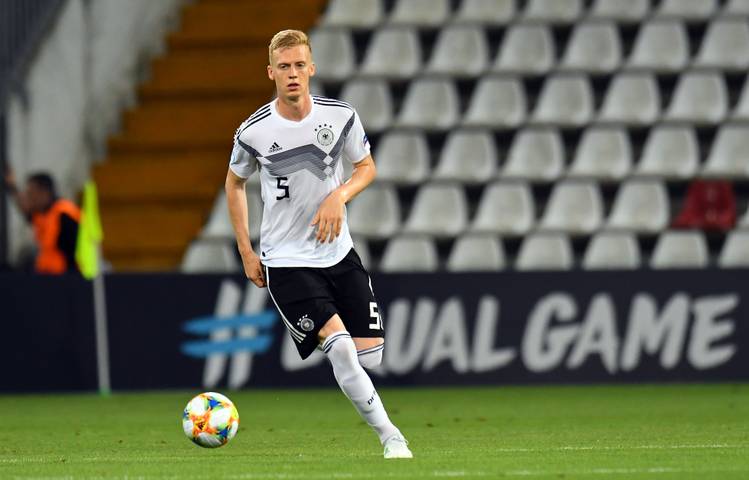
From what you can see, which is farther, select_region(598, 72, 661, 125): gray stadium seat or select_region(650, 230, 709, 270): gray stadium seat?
select_region(598, 72, 661, 125): gray stadium seat

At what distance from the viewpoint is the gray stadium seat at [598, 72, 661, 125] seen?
53.5ft

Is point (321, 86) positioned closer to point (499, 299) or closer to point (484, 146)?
point (484, 146)

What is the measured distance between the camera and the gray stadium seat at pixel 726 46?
1659cm

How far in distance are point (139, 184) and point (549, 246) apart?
4.34m

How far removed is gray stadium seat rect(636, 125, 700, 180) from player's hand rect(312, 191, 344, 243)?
8941 millimetres

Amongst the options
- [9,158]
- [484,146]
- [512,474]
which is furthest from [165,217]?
[512,474]

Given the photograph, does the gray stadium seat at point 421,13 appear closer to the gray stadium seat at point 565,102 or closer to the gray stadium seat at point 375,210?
the gray stadium seat at point 565,102

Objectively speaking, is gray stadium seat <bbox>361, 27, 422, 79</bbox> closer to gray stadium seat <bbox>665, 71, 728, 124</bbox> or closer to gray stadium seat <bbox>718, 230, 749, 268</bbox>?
gray stadium seat <bbox>665, 71, 728, 124</bbox>

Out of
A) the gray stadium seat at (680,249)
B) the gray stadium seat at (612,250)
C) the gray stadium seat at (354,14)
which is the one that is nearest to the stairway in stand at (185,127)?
the gray stadium seat at (354,14)

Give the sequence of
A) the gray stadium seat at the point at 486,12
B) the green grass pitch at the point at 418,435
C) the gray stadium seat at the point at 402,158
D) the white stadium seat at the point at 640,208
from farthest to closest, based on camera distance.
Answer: the gray stadium seat at the point at 486,12 → the gray stadium seat at the point at 402,158 → the white stadium seat at the point at 640,208 → the green grass pitch at the point at 418,435

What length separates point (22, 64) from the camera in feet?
52.5

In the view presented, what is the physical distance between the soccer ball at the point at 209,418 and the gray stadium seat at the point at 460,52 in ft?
30.7

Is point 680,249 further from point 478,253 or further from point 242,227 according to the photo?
point 242,227

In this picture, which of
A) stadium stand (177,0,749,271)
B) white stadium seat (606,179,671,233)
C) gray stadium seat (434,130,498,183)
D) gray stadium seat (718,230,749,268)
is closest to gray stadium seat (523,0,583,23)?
stadium stand (177,0,749,271)
